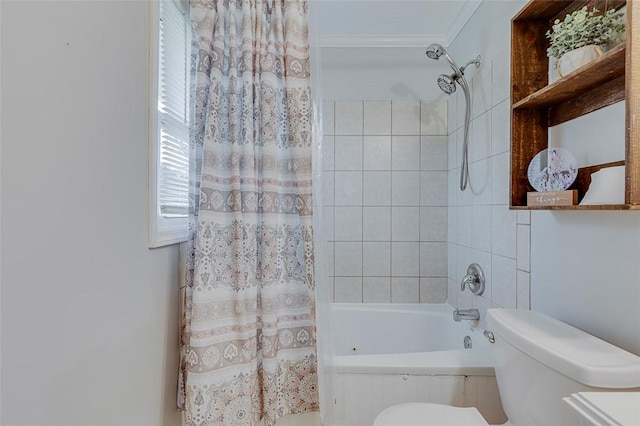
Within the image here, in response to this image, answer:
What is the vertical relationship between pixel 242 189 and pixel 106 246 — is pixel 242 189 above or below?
above

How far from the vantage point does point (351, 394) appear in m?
1.38

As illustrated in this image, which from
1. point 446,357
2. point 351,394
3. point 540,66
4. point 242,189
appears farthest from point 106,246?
point 540,66

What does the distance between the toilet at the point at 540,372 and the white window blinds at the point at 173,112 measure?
106 cm

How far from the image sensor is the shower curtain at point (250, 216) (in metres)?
1.13

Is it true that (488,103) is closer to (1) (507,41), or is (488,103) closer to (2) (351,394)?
(1) (507,41)

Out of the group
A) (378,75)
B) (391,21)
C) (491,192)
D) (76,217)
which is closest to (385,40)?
(391,21)

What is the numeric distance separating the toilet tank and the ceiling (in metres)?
1.67

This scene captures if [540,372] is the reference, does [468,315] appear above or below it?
below

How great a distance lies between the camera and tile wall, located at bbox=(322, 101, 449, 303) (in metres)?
2.44

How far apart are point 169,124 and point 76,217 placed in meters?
0.56

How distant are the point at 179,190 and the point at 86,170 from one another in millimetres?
513

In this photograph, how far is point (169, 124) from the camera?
1187mm

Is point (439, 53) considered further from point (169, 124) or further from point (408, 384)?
point (408, 384)

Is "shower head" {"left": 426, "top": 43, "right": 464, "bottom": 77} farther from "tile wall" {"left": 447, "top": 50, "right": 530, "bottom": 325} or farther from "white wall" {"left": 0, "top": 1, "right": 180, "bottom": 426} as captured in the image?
"white wall" {"left": 0, "top": 1, "right": 180, "bottom": 426}
